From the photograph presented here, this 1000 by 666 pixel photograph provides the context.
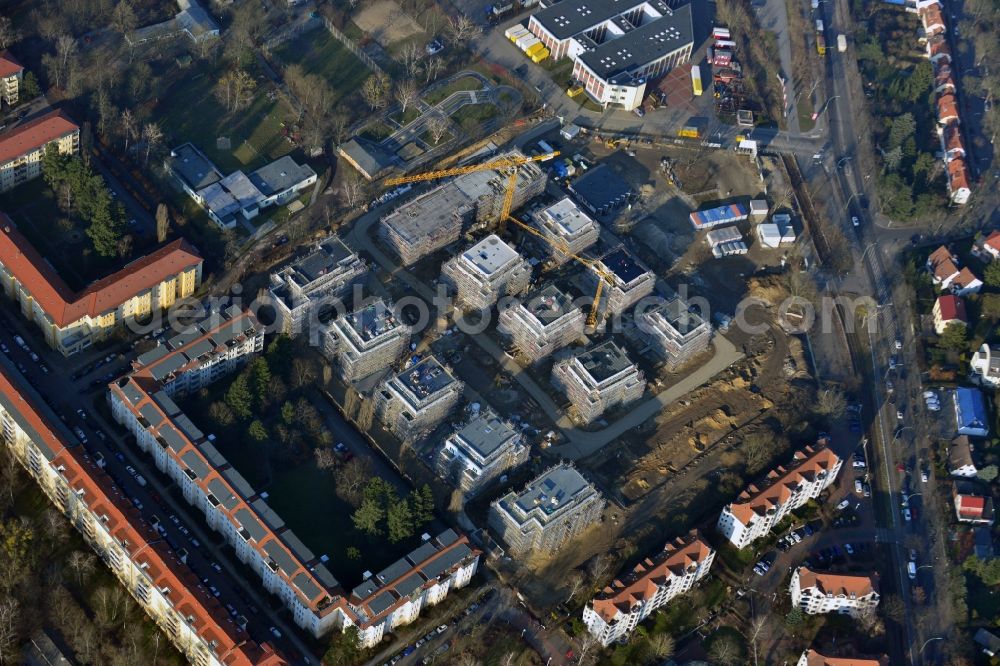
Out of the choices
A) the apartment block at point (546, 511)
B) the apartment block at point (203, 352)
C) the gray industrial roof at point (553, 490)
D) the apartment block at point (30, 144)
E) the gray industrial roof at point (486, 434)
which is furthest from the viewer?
the apartment block at point (30, 144)

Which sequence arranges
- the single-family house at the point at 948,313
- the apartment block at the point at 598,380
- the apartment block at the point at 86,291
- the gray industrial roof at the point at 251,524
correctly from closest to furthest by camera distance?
the gray industrial roof at the point at 251,524
the apartment block at the point at 86,291
the apartment block at the point at 598,380
the single-family house at the point at 948,313

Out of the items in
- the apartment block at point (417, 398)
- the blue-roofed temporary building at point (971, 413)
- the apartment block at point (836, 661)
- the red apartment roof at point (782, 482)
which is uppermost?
the apartment block at point (417, 398)

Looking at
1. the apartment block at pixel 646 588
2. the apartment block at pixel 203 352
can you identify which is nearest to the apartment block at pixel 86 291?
the apartment block at pixel 203 352

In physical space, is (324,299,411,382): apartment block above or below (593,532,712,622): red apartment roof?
above

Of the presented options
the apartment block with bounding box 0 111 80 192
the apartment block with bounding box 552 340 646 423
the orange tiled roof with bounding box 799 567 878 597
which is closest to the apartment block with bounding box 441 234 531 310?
the apartment block with bounding box 552 340 646 423

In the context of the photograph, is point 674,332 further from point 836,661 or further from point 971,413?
point 836,661

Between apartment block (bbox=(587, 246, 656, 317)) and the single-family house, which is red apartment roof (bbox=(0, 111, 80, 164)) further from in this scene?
the single-family house

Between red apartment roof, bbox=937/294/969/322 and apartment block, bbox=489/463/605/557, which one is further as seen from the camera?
red apartment roof, bbox=937/294/969/322

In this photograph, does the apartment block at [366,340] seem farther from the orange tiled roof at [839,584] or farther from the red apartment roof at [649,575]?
the orange tiled roof at [839,584]
